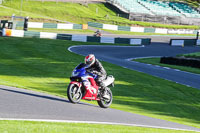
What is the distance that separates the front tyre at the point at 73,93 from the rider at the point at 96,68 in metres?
0.70

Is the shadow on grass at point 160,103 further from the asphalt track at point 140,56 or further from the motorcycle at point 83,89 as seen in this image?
the asphalt track at point 140,56

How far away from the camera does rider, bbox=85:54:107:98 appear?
13070 millimetres

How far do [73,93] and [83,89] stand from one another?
1.53 feet

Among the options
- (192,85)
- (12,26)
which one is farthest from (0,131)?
(12,26)

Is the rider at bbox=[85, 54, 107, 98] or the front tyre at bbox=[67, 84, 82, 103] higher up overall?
the rider at bbox=[85, 54, 107, 98]

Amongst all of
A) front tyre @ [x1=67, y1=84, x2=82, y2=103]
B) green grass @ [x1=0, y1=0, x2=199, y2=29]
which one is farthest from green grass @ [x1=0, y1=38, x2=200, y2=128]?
green grass @ [x1=0, y1=0, x2=199, y2=29]

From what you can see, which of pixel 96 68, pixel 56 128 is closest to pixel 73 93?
pixel 96 68

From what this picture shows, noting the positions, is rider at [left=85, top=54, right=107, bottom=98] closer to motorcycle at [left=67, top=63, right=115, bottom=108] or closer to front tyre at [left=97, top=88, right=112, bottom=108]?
motorcycle at [left=67, top=63, right=115, bottom=108]

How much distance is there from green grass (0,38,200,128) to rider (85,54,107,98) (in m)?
2.25

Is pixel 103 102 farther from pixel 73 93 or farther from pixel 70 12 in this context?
pixel 70 12

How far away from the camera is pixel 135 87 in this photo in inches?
827

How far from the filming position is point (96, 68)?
1348 cm

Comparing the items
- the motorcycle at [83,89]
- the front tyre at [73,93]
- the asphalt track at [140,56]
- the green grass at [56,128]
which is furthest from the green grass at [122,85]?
the green grass at [56,128]

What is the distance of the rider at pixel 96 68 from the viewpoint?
13070mm
